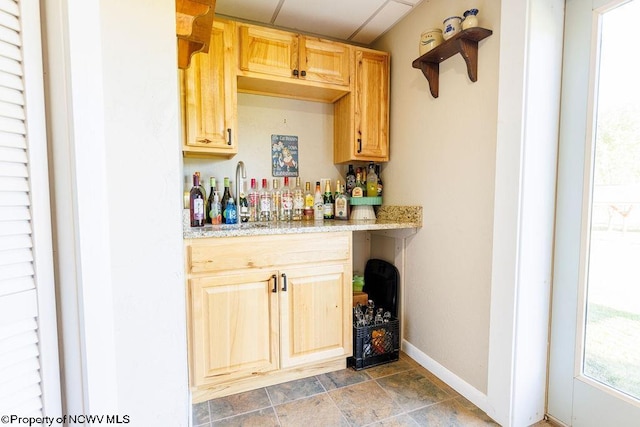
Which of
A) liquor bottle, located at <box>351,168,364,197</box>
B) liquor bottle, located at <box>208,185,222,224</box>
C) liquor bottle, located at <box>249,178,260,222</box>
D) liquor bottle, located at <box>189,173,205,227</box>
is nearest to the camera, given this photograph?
liquor bottle, located at <box>189,173,205,227</box>

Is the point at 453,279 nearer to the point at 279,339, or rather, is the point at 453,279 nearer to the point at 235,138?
the point at 279,339

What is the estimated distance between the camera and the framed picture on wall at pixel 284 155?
2.19 metres

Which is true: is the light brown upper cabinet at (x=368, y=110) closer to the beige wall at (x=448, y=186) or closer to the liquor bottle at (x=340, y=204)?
the beige wall at (x=448, y=186)

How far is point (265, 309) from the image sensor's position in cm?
158

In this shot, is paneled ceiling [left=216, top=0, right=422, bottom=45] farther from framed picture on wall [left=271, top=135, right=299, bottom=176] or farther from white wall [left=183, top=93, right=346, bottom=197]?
framed picture on wall [left=271, top=135, right=299, bottom=176]

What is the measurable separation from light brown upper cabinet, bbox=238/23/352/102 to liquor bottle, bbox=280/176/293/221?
0.67 m

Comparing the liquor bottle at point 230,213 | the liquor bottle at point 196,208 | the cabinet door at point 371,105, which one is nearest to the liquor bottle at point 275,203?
the liquor bottle at point 230,213

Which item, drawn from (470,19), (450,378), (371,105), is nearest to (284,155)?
(371,105)

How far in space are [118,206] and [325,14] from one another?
1796mm

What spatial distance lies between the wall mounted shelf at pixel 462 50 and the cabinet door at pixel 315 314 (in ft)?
4.15

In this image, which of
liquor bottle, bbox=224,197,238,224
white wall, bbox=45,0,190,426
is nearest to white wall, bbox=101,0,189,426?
white wall, bbox=45,0,190,426

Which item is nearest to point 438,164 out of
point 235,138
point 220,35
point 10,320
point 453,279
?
point 453,279

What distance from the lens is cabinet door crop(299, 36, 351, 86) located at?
1894 millimetres

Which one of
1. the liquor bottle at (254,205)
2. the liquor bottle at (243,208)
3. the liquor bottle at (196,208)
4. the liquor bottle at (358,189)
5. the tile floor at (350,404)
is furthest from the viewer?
the liquor bottle at (358,189)
